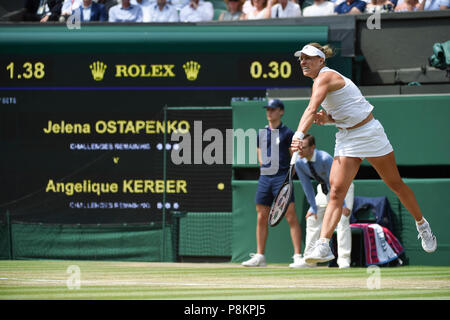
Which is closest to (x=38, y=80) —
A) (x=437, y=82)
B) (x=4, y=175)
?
(x=4, y=175)

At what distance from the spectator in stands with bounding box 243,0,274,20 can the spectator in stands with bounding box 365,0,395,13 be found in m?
1.42

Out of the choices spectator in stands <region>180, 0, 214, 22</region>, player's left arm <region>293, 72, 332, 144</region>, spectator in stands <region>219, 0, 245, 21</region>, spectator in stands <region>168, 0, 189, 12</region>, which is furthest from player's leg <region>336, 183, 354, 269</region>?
spectator in stands <region>168, 0, 189, 12</region>

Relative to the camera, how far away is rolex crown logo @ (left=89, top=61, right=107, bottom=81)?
1107 centimetres

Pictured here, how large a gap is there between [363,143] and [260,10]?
5.91m

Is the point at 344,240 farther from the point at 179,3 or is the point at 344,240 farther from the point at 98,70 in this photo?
the point at 179,3

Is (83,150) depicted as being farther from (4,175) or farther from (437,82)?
(437,82)

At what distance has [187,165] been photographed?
11.0 m

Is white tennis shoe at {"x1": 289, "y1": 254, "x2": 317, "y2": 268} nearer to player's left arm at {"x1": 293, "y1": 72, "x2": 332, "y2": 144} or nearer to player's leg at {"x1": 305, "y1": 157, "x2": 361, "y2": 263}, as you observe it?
player's leg at {"x1": 305, "y1": 157, "x2": 361, "y2": 263}

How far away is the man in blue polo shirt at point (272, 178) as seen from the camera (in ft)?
31.8

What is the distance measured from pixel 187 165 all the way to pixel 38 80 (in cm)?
232

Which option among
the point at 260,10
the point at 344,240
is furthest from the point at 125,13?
the point at 344,240

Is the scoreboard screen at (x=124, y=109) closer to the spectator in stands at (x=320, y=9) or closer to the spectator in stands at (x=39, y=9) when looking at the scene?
the spectator in stands at (x=39, y=9)

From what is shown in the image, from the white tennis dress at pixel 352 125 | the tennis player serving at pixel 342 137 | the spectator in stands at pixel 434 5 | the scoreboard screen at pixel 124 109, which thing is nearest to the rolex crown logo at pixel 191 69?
the scoreboard screen at pixel 124 109

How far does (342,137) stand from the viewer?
691cm
